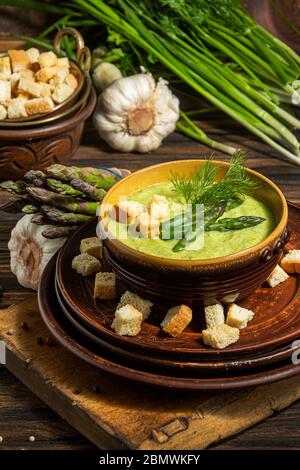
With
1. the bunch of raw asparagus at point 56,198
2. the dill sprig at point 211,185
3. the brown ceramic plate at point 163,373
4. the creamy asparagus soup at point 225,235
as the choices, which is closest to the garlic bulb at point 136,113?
the bunch of raw asparagus at point 56,198

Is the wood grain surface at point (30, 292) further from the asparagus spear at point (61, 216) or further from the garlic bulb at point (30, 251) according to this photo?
the asparagus spear at point (61, 216)

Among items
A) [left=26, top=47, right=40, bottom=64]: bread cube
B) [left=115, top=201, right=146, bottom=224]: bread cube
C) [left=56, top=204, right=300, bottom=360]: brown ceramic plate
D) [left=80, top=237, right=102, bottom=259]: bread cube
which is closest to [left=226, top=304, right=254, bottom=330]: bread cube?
[left=56, top=204, right=300, bottom=360]: brown ceramic plate

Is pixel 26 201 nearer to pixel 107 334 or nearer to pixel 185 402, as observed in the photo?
pixel 107 334

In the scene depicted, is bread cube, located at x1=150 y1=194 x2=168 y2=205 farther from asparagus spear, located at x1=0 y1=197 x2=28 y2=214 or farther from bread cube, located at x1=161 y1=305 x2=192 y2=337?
asparagus spear, located at x1=0 y1=197 x2=28 y2=214

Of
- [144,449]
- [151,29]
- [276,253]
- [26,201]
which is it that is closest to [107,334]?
[144,449]

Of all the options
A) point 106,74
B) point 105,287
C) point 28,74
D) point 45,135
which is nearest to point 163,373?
point 105,287

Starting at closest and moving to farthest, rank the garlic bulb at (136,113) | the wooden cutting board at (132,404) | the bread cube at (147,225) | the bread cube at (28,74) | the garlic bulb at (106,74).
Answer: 1. the wooden cutting board at (132,404)
2. the bread cube at (147,225)
3. the bread cube at (28,74)
4. the garlic bulb at (136,113)
5. the garlic bulb at (106,74)
